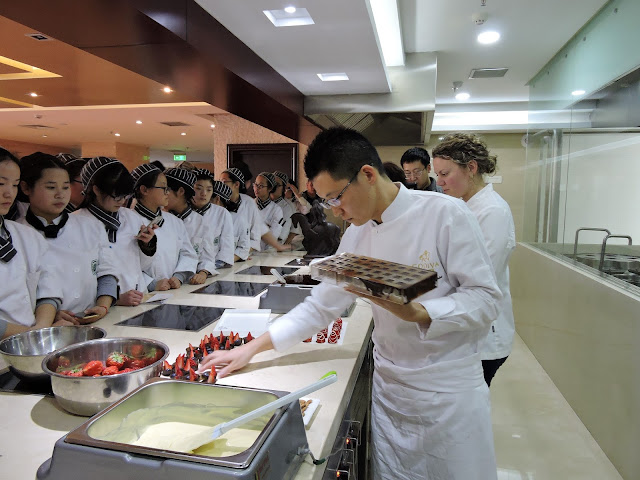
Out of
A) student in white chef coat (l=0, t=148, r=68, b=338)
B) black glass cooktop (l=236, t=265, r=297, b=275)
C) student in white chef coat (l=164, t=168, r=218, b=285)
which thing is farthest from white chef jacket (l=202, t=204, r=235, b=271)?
student in white chef coat (l=0, t=148, r=68, b=338)

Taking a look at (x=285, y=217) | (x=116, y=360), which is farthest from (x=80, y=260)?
(x=285, y=217)

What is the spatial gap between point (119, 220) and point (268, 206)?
2.45 m

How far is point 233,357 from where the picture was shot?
1.36m

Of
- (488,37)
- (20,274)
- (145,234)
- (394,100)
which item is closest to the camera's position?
(20,274)

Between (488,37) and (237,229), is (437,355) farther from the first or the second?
(488,37)

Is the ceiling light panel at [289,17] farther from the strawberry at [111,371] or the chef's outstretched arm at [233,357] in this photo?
the strawberry at [111,371]

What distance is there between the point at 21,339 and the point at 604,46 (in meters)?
3.60

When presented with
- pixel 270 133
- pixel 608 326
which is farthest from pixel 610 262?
pixel 270 133

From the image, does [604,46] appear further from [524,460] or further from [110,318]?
[110,318]

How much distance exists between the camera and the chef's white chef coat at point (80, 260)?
76.1 inches

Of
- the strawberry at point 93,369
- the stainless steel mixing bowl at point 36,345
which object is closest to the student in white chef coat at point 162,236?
the stainless steel mixing bowl at point 36,345

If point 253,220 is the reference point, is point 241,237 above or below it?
below

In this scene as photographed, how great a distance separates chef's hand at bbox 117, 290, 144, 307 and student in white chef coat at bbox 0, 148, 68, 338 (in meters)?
0.30

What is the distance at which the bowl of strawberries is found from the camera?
1041mm
